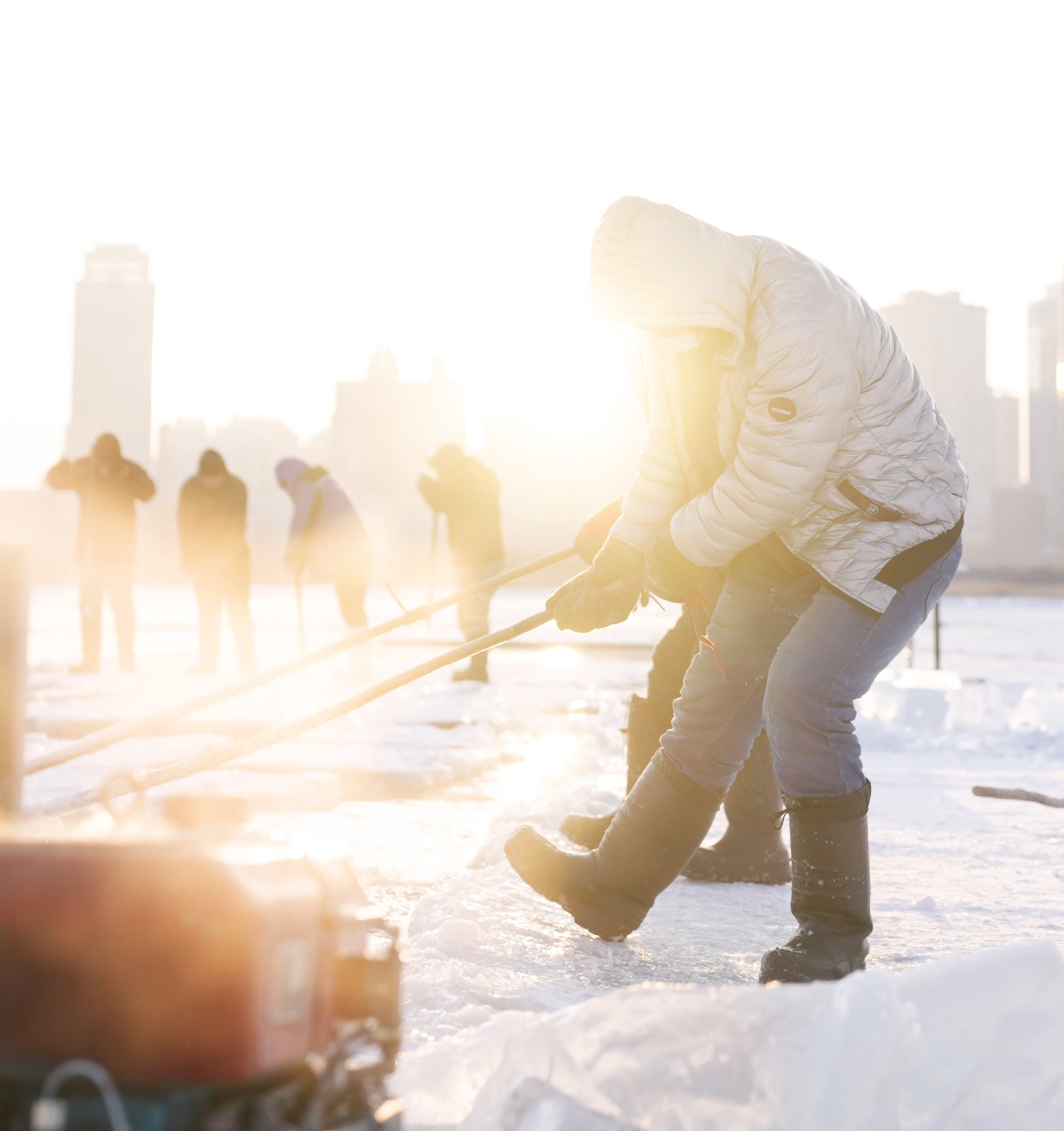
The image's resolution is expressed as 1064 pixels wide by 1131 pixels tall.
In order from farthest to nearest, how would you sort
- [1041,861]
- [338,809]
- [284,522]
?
[284,522]
[338,809]
[1041,861]

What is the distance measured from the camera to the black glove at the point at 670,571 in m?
2.54

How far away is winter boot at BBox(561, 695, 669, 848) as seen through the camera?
3.53 m

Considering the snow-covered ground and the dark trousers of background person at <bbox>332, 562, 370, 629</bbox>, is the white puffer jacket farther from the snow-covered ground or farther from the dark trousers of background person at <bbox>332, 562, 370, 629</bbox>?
the dark trousers of background person at <bbox>332, 562, 370, 629</bbox>

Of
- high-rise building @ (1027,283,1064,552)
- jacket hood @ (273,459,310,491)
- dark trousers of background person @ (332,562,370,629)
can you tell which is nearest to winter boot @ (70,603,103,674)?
jacket hood @ (273,459,310,491)

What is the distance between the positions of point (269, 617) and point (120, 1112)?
20445mm

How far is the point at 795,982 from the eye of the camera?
7.41 feet

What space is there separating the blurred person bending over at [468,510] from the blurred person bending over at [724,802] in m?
6.00

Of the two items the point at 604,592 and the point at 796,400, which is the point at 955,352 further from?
the point at 796,400

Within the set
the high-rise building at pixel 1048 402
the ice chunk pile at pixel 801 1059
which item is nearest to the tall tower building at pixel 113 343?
the high-rise building at pixel 1048 402

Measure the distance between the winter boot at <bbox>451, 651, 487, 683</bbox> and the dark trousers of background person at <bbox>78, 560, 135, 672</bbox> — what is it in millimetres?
2727

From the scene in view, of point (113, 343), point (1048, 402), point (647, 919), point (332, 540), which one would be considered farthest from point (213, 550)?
point (113, 343)

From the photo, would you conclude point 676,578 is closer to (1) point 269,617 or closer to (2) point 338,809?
(2) point 338,809

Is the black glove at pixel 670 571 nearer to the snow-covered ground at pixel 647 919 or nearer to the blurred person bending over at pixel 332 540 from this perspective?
the snow-covered ground at pixel 647 919

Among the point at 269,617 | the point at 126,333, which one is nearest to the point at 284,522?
the point at 269,617
